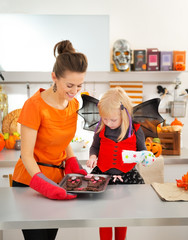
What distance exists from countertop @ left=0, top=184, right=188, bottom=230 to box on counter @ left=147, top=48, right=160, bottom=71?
5.40 feet

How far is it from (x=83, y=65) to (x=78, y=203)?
0.56m

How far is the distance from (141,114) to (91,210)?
0.66m

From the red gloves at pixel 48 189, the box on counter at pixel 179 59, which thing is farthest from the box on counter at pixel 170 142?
the red gloves at pixel 48 189

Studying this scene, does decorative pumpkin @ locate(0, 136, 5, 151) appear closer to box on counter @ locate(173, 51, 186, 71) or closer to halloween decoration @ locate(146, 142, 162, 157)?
halloween decoration @ locate(146, 142, 162, 157)

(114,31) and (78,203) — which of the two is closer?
(78,203)

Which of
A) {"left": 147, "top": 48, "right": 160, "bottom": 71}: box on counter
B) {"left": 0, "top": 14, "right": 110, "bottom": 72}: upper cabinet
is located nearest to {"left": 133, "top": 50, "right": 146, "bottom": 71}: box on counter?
{"left": 147, "top": 48, "right": 160, "bottom": 71}: box on counter

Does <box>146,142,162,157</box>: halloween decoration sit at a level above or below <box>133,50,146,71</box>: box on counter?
below

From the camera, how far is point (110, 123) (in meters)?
1.51

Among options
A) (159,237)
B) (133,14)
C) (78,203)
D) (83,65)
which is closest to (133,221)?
(78,203)

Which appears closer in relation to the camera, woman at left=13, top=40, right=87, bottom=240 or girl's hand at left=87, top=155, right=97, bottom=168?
woman at left=13, top=40, right=87, bottom=240

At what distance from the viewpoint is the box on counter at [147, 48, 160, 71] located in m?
2.71

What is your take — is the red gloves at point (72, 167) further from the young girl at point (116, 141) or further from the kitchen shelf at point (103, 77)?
the kitchen shelf at point (103, 77)

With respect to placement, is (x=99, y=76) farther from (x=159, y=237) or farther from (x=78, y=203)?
(x=78, y=203)

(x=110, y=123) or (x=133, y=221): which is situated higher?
(x=110, y=123)
